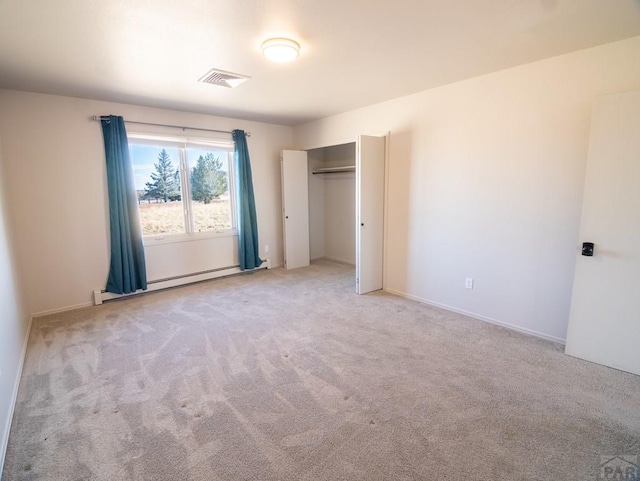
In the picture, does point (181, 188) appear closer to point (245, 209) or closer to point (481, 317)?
point (245, 209)

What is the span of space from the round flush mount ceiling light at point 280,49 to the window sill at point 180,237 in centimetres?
304

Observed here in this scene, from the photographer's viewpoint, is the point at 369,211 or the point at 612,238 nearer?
the point at 612,238

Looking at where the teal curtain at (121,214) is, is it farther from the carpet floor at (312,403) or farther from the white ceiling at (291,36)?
the carpet floor at (312,403)

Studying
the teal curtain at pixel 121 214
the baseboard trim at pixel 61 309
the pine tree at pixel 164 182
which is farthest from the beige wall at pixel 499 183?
the baseboard trim at pixel 61 309

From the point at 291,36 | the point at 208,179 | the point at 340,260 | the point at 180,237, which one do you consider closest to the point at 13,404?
the point at 180,237

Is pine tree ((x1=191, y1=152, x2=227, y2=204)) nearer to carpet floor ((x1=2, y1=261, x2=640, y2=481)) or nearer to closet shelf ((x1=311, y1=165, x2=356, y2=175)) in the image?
closet shelf ((x1=311, y1=165, x2=356, y2=175))

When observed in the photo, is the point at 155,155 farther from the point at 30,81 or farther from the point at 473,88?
the point at 473,88

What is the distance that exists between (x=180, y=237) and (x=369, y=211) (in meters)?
2.77

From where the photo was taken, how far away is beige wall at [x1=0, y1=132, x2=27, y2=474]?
6.31ft

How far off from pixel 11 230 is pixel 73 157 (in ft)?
3.47

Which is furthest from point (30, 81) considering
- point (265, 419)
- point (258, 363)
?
point (265, 419)

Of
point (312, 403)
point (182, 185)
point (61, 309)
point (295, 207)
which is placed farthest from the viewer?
point (295, 207)

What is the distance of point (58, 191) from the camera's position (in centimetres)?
Answer: 369

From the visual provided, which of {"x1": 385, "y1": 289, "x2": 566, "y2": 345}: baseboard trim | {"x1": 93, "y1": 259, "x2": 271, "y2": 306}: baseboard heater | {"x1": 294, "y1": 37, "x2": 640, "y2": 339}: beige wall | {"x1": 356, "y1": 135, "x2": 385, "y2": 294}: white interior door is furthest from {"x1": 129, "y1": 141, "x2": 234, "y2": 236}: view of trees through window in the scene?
{"x1": 385, "y1": 289, "x2": 566, "y2": 345}: baseboard trim
